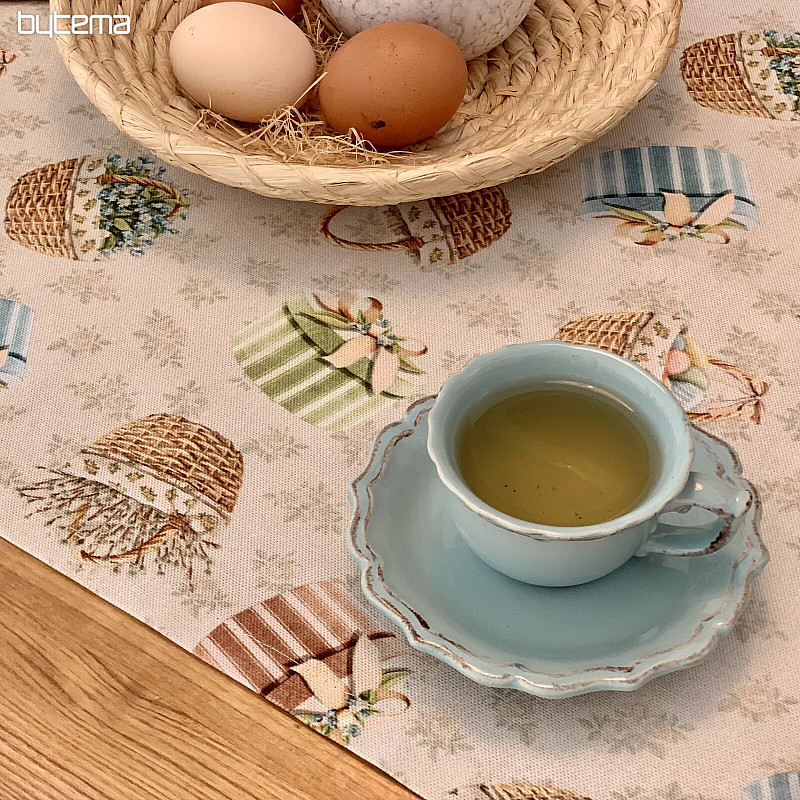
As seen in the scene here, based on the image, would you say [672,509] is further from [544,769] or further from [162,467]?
[162,467]

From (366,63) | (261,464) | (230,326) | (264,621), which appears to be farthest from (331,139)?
(264,621)

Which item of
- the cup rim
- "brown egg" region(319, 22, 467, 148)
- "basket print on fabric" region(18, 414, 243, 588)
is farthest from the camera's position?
"brown egg" region(319, 22, 467, 148)

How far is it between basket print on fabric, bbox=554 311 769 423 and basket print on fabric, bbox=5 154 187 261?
0.35 meters

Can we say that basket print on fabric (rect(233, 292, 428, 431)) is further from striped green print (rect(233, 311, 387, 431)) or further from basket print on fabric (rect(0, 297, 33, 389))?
basket print on fabric (rect(0, 297, 33, 389))

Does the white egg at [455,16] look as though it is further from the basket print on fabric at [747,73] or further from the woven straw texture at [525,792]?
the woven straw texture at [525,792]

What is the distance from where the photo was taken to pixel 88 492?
22.7 inches

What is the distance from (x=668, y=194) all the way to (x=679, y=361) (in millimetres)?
185

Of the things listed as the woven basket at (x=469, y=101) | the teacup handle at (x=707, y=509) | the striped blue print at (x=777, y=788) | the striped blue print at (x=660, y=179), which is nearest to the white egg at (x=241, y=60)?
the woven basket at (x=469, y=101)

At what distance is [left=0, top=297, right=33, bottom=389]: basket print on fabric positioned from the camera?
0.64 metres

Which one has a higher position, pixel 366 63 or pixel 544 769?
pixel 366 63

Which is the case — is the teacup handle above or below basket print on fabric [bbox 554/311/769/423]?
above

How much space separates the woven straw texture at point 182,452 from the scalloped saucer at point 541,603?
11 cm

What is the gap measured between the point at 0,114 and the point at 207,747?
2.05 ft

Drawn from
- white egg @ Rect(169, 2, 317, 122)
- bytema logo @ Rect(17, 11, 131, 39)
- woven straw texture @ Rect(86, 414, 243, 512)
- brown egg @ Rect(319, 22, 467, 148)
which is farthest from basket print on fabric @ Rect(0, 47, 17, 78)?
woven straw texture @ Rect(86, 414, 243, 512)
